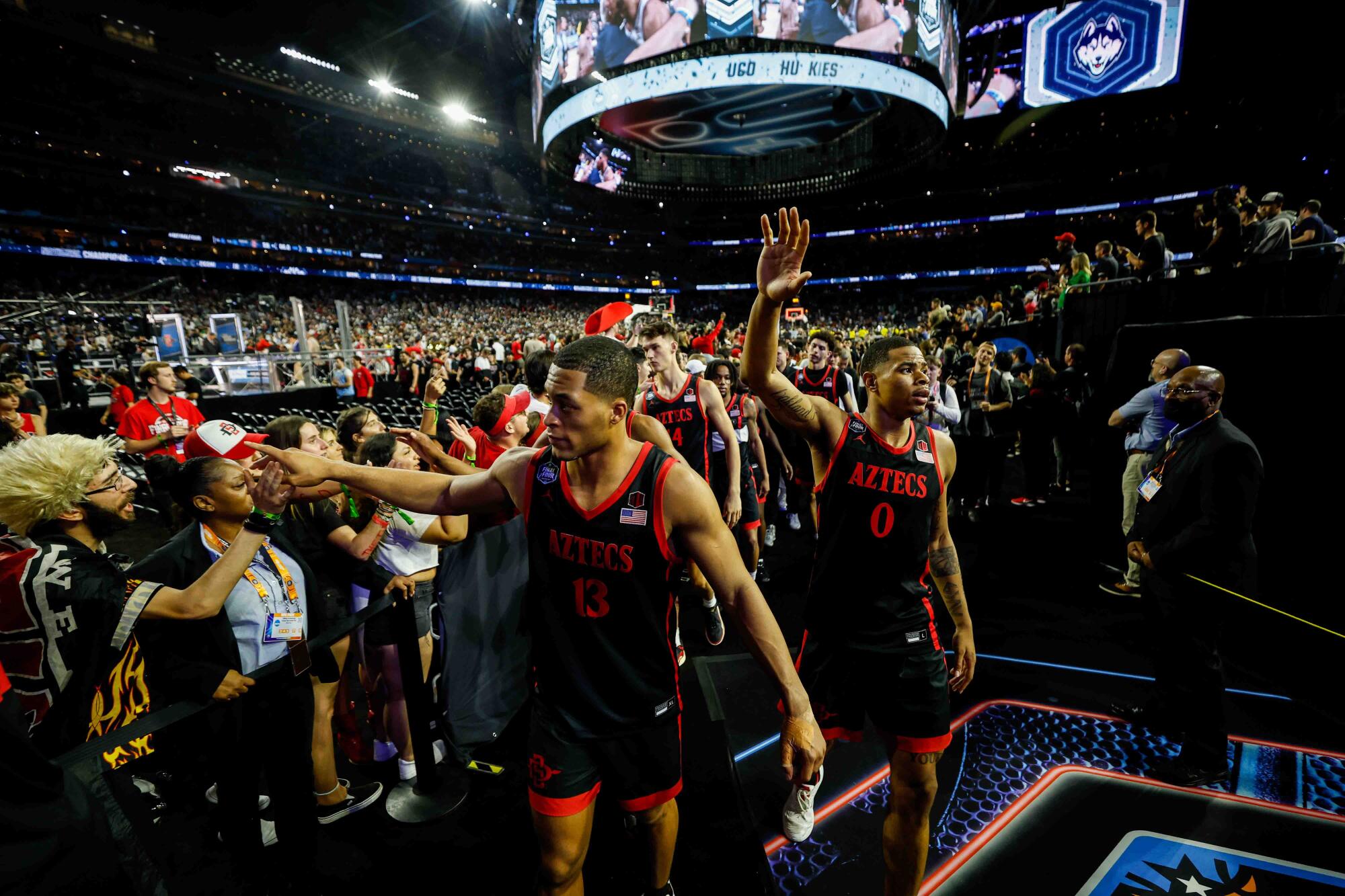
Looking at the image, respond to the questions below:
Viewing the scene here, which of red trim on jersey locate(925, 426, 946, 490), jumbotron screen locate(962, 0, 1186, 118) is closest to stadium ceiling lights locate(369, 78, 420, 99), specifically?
jumbotron screen locate(962, 0, 1186, 118)

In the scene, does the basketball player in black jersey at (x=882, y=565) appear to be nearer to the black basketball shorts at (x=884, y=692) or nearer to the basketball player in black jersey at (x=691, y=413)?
the black basketball shorts at (x=884, y=692)

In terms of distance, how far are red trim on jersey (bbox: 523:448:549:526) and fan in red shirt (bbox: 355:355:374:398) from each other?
43.6 ft

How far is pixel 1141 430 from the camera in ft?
17.5

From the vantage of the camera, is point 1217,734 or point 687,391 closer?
point 1217,734

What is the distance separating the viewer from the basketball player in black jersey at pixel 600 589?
182 centimetres

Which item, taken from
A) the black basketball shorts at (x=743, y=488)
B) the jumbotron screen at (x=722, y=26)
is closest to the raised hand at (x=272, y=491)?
the black basketball shorts at (x=743, y=488)

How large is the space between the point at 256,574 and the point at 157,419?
5.19 metres

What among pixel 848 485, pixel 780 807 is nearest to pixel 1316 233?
pixel 848 485

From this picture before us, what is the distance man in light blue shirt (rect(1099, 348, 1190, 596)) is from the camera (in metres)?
4.73

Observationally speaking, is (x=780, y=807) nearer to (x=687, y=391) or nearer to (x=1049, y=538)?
(x=687, y=391)

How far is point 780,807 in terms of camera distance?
285 centimetres

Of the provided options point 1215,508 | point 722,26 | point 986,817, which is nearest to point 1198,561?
point 1215,508

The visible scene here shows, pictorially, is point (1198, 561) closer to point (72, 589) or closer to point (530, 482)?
point (530, 482)

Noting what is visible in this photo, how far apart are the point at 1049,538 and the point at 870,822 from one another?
17.7 feet
